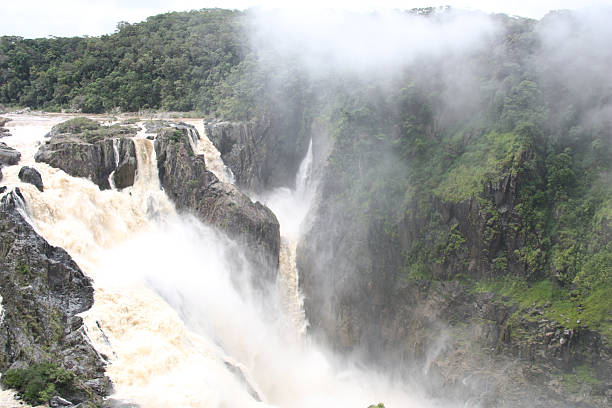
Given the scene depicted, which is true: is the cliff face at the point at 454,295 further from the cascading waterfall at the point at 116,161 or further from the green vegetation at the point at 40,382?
the green vegetation at the point at 40,382

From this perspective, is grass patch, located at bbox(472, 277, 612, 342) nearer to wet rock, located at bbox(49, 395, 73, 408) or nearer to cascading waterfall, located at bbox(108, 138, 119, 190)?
wet rock, located at bbox(49, 395, 73, 408)

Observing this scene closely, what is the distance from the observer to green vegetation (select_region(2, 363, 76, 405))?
59.0ft

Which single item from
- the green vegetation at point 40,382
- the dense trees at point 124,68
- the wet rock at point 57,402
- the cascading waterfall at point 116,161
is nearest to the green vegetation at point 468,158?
the cascading waterfall at point 116,161

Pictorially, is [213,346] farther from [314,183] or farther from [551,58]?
[551,58]

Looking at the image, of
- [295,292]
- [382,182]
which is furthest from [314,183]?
[295,292]

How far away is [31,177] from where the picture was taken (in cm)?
2552

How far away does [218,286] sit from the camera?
28.4 meters

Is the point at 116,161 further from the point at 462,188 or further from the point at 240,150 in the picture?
the point at 462,188

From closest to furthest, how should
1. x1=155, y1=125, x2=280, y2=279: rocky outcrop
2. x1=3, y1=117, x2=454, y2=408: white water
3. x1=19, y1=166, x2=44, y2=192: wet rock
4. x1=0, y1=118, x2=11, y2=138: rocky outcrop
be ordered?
x1=3, y1=117, x2=454, y2=408: white water, x1=19, y1=166, x2=44, y2=192: wet rock, x1=155, y1=125, x2=280, y2=279: rocky outcrop, x1=0, y1=118, x2=11, y2=138: rocky outcrop

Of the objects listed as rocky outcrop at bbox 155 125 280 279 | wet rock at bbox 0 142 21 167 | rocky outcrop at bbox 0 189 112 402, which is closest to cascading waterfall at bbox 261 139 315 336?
rocky outcrop at bbox 155 125 280 279

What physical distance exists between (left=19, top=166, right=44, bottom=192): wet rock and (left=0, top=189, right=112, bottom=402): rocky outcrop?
2107 millimetres

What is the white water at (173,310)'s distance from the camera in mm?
20734

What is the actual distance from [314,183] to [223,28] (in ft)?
78.1

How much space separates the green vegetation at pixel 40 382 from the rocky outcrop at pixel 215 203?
44.4 feet
